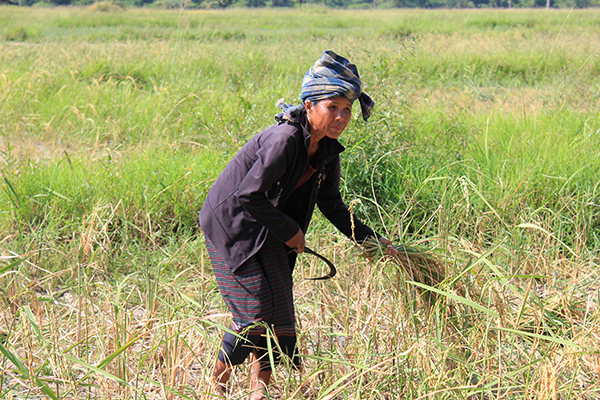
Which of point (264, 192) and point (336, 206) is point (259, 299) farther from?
point (336, 206)

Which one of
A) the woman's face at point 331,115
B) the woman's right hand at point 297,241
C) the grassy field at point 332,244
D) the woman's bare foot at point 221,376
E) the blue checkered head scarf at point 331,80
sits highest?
the blue checkered head scarf at point 331,80

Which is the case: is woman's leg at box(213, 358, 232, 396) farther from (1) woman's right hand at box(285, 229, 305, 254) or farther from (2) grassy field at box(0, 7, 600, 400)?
(1) woman's right hand at box(285, 229, 305, 254)

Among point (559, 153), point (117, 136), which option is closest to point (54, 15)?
point (117, 136)

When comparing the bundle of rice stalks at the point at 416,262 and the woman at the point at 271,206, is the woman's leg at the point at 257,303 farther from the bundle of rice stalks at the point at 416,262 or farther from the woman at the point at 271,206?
the bundle of rice stalks at the point at 416,262

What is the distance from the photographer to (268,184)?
1.61 metres

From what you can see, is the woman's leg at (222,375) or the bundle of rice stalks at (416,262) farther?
the bundle of rice stalks at (416,262)

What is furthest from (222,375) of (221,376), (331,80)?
(331,80)

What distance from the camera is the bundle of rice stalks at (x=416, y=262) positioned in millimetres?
1904

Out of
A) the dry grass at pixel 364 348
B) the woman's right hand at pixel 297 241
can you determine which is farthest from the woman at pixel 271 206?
the dry grass at pixel 364 348

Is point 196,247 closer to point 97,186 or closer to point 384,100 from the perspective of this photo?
point 97,186

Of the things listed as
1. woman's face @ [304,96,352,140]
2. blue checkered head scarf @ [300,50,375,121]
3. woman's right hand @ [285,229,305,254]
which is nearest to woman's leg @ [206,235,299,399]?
woman's right hand @ [285,229,305,254]

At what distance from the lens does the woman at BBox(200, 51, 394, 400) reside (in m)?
1.63

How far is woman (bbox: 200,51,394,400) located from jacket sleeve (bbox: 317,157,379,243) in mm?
34

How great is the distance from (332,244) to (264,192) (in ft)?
3.89
